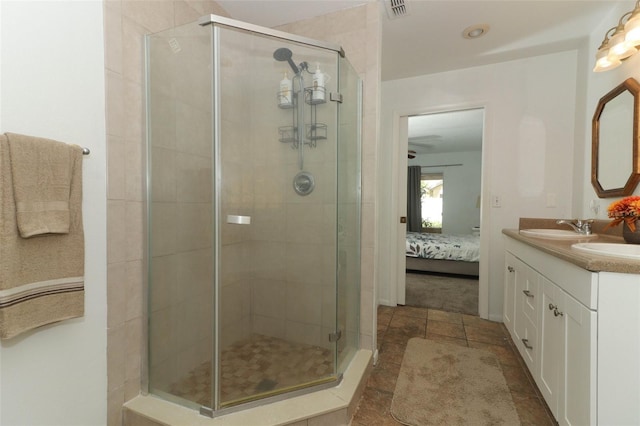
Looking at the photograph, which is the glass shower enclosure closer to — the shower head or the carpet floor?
the shower head

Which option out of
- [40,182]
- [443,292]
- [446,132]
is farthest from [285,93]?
[446,132]

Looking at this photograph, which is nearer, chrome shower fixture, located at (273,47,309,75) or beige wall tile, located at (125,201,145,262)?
beige wall tile, located at (125,201,145,262)

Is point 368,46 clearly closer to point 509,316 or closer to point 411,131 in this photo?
point 509,316

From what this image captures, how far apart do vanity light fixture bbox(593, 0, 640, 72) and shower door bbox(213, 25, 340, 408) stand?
158cm

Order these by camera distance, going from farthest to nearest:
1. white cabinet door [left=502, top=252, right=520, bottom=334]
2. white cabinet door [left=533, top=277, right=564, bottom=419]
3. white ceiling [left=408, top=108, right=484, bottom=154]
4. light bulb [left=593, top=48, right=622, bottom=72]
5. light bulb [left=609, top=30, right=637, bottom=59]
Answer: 1. white ceiling [left=408, top=108, right=484, bottom=154]
2. white cabinet door [left=502, top=252, right=520, bottom=334]
3. light bulb [left=593, top=48, right=622, bottom=72]
4. light bulb [left=609, top=30, right=637, bottom=59]
5. white cabinet door [left=533, top=277, right=564, bottom=419]

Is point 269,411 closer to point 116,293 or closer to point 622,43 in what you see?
point 116,293

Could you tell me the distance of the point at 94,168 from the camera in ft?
3.99

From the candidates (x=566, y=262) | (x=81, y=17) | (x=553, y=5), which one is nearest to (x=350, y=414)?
(x=566, y=262)

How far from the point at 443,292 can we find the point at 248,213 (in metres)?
2.89

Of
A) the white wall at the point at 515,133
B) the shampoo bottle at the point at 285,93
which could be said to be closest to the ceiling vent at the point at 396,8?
the shampoo bottle at the point at 285,93

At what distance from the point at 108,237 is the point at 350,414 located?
1.44 m

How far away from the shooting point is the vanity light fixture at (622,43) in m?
1.47

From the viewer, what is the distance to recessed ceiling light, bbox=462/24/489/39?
2.08 m

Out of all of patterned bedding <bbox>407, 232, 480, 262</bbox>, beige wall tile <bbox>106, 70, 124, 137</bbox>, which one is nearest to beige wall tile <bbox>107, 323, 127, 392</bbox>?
beige wall tile <bbox>106, 70, 124, 137</bbox>
